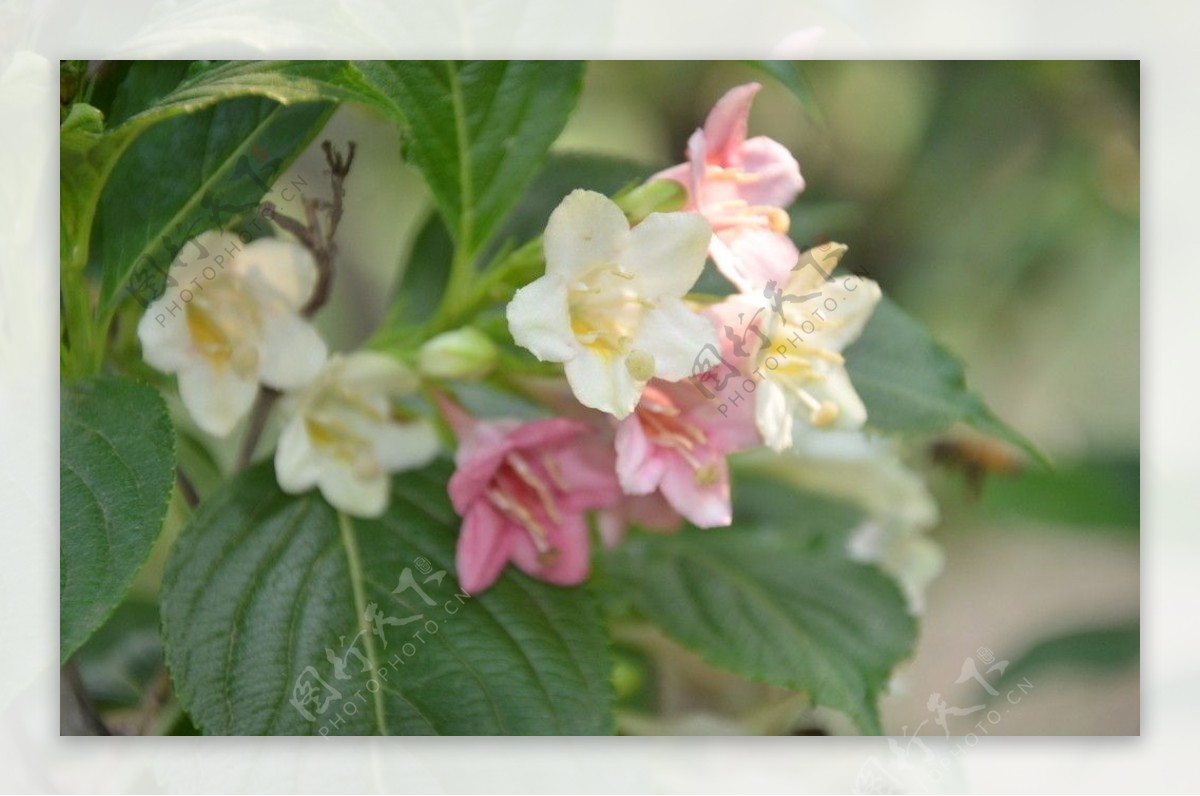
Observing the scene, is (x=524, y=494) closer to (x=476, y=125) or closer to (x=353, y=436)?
(x=353, y=436)

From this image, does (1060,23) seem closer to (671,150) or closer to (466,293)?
(671,150)

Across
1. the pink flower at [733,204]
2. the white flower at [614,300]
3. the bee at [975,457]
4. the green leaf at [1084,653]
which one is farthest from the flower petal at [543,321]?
the green leaf at [1084,653]

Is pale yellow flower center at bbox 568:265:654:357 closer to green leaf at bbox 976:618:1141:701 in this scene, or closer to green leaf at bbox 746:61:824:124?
green leaf at bbox 746:61:824:124

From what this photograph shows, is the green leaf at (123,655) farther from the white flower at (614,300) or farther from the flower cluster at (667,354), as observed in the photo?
the white flower at (614,300)

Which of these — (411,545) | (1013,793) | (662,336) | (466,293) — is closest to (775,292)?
(662,336)

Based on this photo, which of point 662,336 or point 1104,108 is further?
point 1104,108

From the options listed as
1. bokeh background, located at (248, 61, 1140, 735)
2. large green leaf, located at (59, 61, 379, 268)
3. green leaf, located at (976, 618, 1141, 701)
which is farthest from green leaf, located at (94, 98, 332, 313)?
green leaf, located at (976, 618, 1141, 701)

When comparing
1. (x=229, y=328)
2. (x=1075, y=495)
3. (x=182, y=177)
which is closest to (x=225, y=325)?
(x=229, y=328)
